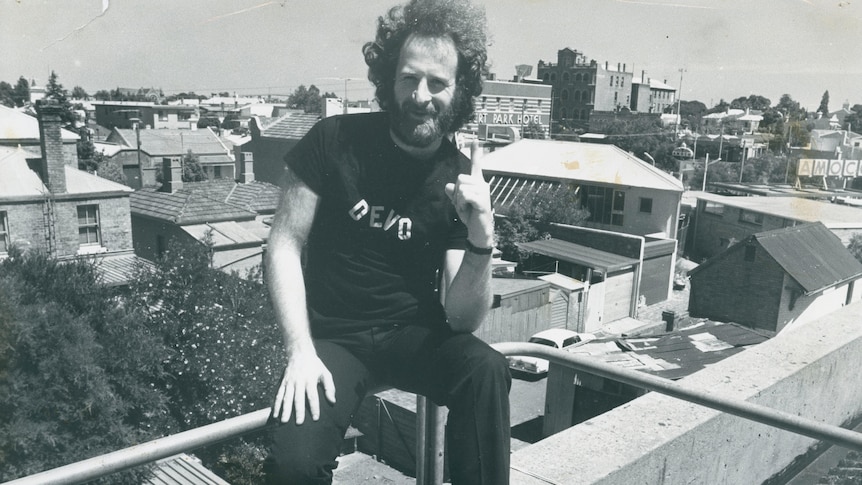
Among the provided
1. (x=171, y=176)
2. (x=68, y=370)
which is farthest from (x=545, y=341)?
(x=171, y=176)

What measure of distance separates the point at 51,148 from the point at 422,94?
11.9m

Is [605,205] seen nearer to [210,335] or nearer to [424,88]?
[210,335]

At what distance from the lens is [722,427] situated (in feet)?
7.47

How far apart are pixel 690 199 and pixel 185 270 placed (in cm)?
1320

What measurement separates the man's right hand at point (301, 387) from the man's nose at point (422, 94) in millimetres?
573

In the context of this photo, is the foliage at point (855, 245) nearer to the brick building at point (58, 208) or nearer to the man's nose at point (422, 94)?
the brick building at point (58, 208)

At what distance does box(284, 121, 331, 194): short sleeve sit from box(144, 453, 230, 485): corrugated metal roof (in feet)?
23.2

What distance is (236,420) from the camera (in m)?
1.12

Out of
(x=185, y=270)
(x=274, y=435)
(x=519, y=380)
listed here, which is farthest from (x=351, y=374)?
(x=519, y=380)

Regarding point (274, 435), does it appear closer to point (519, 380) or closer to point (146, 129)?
point (519, 380)

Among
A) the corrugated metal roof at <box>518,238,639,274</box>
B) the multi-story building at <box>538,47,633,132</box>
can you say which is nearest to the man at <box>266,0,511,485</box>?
the multi-story building at <box>538,47,633,132</box>

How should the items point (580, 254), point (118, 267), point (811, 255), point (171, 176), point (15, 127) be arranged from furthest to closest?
1. point (580, 254)
2. point (171, 176)
3. point (811, 255)
4. point (15, 127)
5. point (118, 267)

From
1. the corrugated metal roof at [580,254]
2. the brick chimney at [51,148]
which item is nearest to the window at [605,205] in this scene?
the corrugated metal roof at [580,254]

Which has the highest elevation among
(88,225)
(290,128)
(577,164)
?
(290,128)
